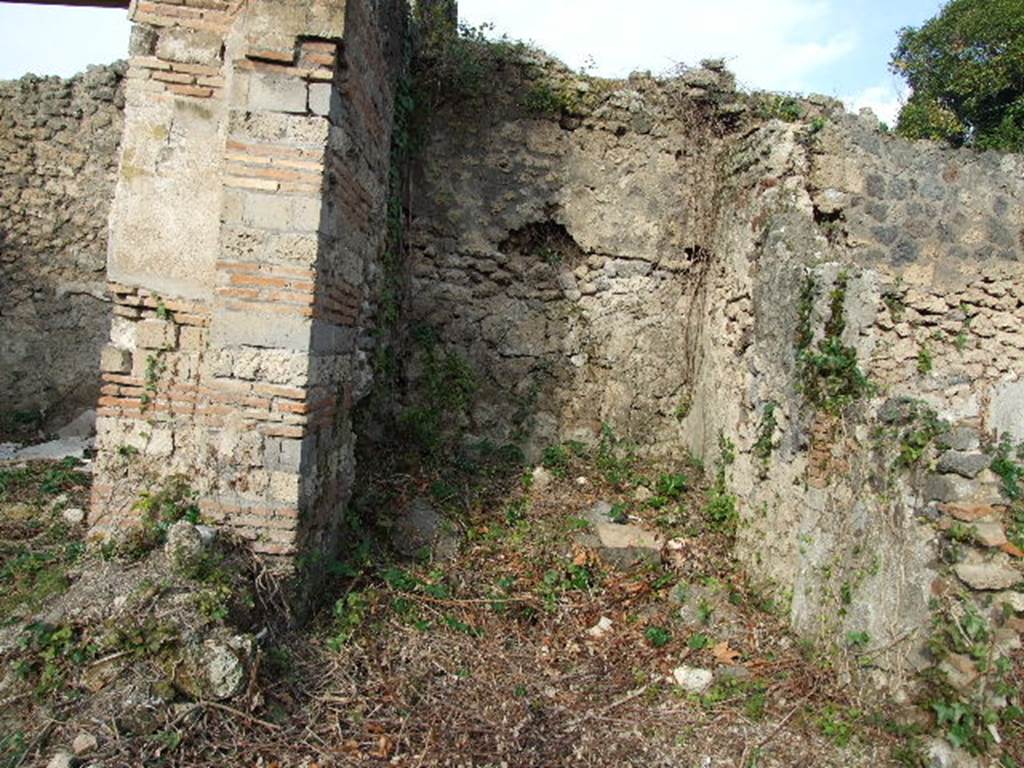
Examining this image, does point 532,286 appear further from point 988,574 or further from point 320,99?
point 988,574

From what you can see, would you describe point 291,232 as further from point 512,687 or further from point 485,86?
point 485,86

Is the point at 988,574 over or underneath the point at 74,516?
over

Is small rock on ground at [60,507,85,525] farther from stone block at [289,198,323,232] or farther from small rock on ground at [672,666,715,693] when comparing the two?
small rock on ground at [672,666,715,693]

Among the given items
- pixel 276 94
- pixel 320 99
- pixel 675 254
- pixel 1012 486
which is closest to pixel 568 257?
pixel 675 254

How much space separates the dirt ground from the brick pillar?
0.67 metres

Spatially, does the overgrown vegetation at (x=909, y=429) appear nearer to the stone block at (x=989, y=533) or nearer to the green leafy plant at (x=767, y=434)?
the stone block at (x=989, y=533)

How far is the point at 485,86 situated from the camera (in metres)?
6.43

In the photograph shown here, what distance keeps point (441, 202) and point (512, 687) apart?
4261 mm

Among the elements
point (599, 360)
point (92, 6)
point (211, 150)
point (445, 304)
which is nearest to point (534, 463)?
point (599, 360)

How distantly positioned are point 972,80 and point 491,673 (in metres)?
16.1

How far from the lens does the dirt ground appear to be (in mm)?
3125

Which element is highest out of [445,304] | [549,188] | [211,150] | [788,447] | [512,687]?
[549,188]

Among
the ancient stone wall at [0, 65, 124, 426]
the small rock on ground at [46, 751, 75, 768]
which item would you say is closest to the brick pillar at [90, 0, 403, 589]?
the small rock on ground at [46, 751, 75, 768]

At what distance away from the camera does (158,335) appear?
13.0ft
